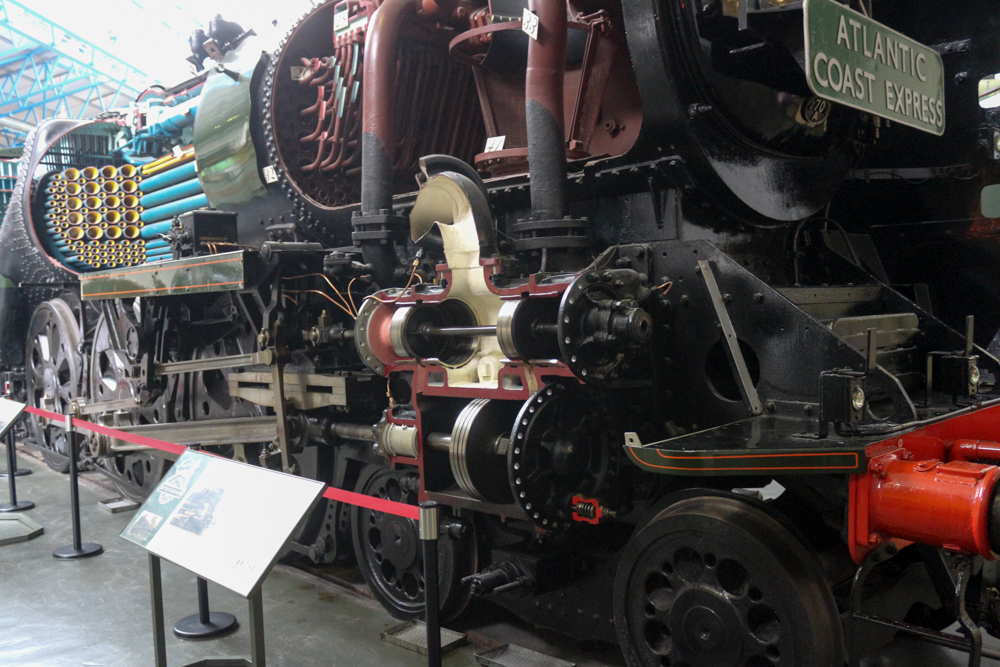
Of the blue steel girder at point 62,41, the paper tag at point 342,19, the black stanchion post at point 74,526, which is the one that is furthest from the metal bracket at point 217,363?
the blue steel girder at point 62,41

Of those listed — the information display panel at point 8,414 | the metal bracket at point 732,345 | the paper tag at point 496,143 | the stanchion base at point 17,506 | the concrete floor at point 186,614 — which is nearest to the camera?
the metal bracket at point 732,345

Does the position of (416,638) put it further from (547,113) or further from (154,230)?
(154,230)

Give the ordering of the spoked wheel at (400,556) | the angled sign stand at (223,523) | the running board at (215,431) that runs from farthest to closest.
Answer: the running board at (215,431) < the spoked wheel at (400,556) < the angled sign stand at (223,523)

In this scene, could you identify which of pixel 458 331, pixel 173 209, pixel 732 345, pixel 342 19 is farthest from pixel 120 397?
pixel 732 345

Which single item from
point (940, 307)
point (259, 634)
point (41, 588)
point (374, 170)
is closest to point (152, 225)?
point (41, 588)

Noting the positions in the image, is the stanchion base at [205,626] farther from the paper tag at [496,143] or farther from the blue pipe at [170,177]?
the blue pipe at [170,177]

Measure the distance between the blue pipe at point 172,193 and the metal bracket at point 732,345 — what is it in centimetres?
401

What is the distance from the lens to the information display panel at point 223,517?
7.95 ft

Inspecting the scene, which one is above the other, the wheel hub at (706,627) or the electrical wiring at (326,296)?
the electrical wiring at (326,296)

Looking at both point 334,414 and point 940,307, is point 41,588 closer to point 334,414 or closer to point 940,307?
point 334,414

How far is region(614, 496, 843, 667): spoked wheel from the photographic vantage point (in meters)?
2.16

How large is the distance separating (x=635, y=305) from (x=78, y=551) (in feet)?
12.3

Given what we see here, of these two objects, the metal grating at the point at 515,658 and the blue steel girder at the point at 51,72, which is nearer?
the metal grating at the point at 515,658

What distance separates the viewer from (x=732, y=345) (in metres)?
2.60
